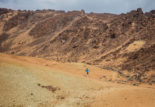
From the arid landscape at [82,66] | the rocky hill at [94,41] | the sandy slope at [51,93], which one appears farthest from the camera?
the rocky hill at [94,41]

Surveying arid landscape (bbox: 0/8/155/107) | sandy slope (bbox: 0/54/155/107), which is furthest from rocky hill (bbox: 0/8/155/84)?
sandy slope (bbox: 0/54/155/107)

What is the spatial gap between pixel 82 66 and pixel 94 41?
14454 millimetres

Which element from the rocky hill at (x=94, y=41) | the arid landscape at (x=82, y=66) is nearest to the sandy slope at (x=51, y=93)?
the arid landscape at (x=82, y=66)

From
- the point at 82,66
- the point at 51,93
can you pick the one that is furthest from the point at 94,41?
the point at 51,93

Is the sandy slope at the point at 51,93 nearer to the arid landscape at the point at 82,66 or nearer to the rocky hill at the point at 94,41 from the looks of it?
the arid landscape at the point at 82,66

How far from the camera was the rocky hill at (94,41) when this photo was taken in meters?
16.7

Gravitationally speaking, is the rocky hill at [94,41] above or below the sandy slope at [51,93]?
above

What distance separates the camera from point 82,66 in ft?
52.2

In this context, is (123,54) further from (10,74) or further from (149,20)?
(10,74)

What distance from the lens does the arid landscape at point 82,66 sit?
22.4 feet

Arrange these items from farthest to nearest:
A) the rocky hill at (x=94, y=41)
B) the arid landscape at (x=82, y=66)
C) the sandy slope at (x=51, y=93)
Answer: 1. the rocky hill at (x=94, y=41)
2. the arid landscape at (x=82, y=66)
3. the sandy slope at (x=51, y=93)

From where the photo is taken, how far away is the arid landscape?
6834mm

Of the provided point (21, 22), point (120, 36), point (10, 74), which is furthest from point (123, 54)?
point (21, 22)

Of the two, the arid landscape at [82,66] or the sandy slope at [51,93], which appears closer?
the sandy slope at [51,93]
